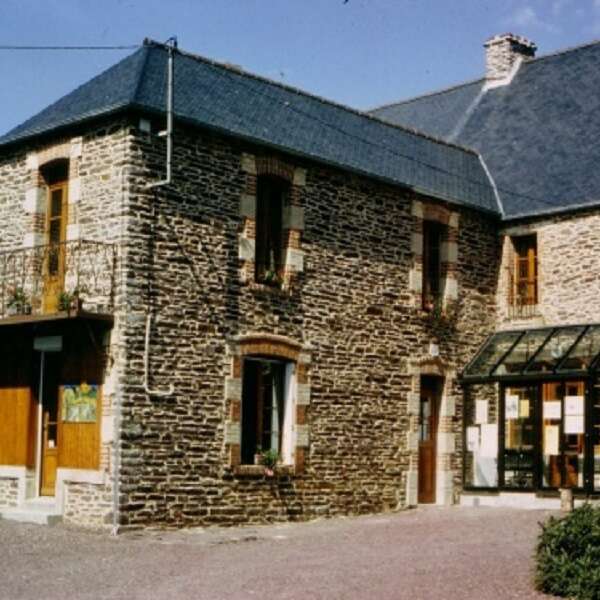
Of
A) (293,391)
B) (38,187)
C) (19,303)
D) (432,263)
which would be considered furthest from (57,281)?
(432,263)

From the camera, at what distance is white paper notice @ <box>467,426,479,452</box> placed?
1961 cm

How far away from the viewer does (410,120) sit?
26078mm

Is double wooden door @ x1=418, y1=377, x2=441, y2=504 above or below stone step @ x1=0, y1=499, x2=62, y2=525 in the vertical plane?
above

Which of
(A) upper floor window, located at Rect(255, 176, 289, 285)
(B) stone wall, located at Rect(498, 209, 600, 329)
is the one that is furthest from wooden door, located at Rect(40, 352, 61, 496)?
(B) stone wall, located at Rect(498, 209, 600, 329)

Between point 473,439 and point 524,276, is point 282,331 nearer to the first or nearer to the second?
point 473,439

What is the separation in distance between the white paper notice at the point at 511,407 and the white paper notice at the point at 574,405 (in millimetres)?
1077

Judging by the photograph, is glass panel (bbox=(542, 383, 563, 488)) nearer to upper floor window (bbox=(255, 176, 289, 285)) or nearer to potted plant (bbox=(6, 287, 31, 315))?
upper floor window (bbox=(255, 176, 289, 285))

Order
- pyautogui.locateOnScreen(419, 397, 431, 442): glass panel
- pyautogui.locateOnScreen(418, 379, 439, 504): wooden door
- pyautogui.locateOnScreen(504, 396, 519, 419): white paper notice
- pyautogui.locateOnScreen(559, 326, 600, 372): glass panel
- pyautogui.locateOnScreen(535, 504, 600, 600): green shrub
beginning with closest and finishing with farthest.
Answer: pyautogui.locateOnScreen(535, 504, 600, 600): green shrub → pyautogui.locateOnScreen(559, 326, 600, 372): glass panel → pyautogui.locateOnScreen(504, 396, 519, 419): white paper notice → pyautogui.locateOnScreen(418, 379, 439, 504): wooden door → pyautogui.locateOnScreen(419, 397, 431, 442): glass panel

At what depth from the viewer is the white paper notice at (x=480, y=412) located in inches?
780

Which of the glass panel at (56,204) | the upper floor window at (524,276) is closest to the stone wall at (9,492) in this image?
the glass panel at (56,204)

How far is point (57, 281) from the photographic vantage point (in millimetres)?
16188

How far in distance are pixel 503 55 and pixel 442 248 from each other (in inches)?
271

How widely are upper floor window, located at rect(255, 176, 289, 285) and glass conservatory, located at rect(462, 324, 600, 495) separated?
15.3 ft

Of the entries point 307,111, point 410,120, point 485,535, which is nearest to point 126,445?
point 485,535
